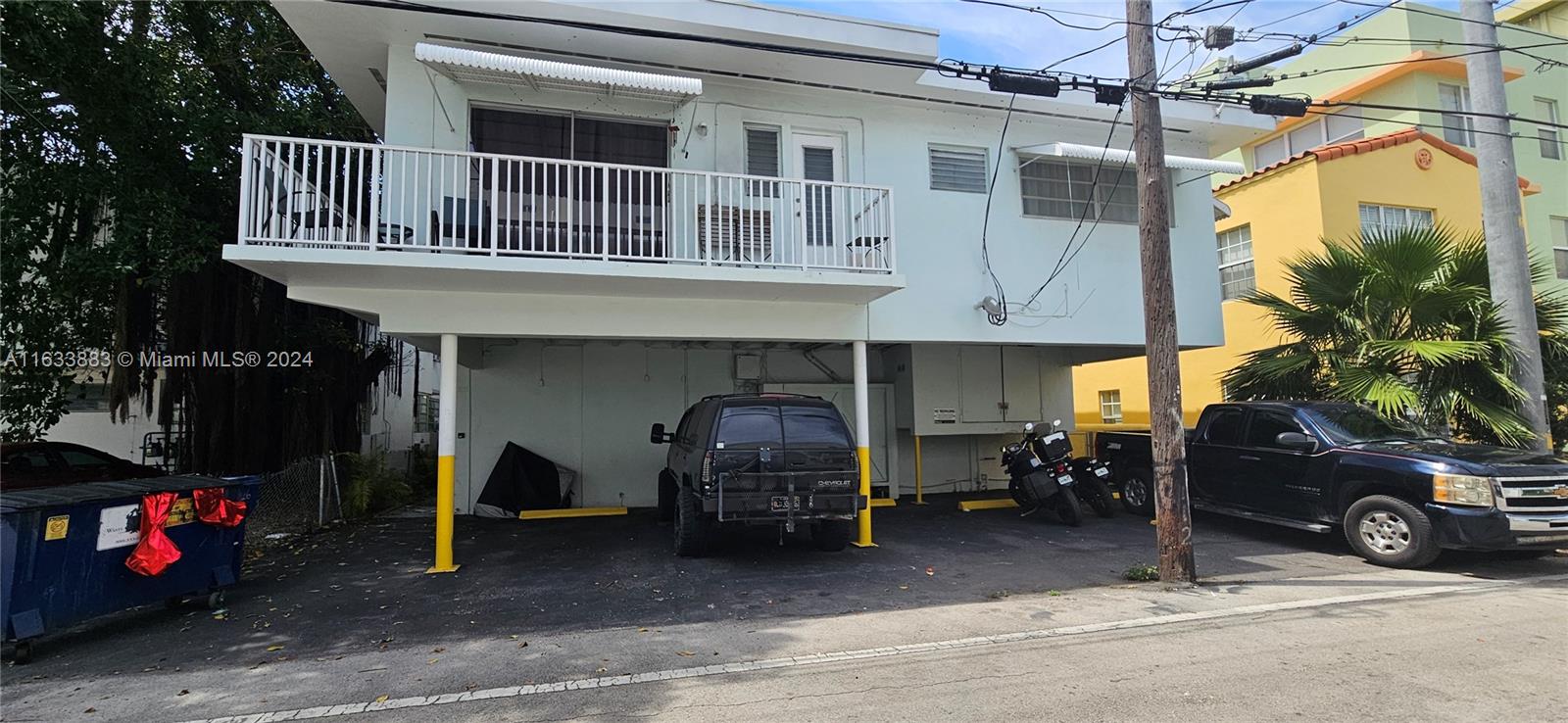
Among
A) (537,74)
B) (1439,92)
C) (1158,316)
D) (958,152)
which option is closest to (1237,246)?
(1439,92)

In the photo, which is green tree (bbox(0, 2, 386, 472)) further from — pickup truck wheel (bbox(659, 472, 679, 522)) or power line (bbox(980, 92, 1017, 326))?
power line (bbox(980, 92, 1017, 326))

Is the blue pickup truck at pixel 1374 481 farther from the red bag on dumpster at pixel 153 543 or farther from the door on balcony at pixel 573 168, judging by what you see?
the red bag on dumpster at pixel 153 543

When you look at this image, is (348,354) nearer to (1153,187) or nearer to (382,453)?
(382,453)

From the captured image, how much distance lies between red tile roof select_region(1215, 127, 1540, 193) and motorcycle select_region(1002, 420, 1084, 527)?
9848 mm

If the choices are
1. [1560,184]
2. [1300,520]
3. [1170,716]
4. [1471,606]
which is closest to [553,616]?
[1170,716]

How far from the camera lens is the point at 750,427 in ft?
25.8

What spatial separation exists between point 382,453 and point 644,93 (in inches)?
353

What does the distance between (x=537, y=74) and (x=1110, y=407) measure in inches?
665

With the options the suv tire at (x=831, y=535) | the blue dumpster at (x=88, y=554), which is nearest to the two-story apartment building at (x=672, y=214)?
the suv tire at (x=831, y=535)

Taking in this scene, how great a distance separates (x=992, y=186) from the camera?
10484 mm

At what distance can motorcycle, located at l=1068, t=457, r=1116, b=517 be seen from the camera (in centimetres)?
1091

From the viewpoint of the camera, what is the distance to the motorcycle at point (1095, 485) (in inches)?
429

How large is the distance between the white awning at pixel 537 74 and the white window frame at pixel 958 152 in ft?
11.8

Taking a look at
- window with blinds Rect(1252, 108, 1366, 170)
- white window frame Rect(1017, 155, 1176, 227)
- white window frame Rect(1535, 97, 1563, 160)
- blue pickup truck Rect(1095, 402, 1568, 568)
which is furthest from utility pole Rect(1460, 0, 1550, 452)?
white window frame Rect(1535, 97, 1563, 160)
